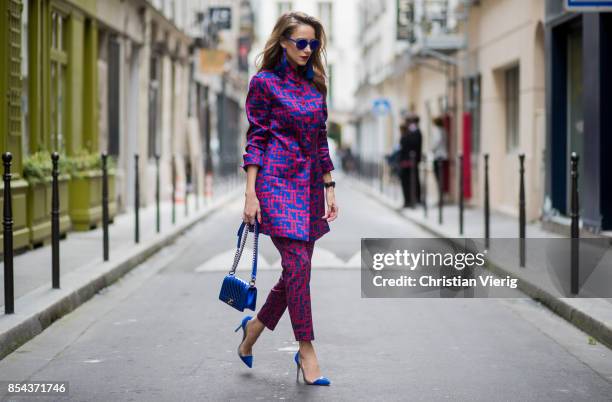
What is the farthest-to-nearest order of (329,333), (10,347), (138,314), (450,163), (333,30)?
(333,30) < (450,163) < (138,314) < (329,333) < (10,347)

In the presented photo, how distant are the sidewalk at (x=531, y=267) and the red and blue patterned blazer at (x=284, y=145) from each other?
264 cm

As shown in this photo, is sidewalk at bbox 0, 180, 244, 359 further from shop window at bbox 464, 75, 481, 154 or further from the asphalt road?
shop window at bbox 464, 75, 481, 154

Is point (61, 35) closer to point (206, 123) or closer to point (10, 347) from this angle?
point (10, 347)

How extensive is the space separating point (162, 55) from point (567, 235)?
14922 mm

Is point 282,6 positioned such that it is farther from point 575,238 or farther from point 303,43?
point 303,43

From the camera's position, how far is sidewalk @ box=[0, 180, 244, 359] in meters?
7.49

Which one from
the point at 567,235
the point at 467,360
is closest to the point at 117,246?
the point at 567,235

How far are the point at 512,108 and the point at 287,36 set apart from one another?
1604 centimetres

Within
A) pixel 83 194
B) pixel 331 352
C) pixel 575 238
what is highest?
pixel 83 194

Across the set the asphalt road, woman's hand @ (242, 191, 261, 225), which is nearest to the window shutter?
the asphalt road

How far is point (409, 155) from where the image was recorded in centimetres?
2262

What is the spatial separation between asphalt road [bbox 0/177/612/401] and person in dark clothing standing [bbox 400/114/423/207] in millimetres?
12046

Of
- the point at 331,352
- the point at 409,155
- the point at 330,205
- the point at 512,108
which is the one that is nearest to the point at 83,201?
the point at 409,155

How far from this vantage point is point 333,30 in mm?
78500
